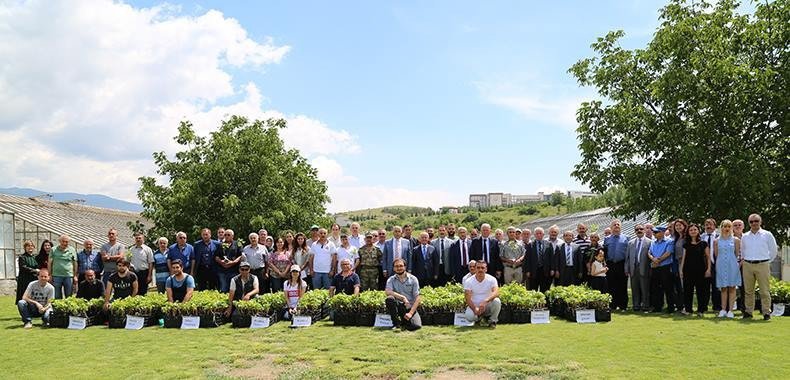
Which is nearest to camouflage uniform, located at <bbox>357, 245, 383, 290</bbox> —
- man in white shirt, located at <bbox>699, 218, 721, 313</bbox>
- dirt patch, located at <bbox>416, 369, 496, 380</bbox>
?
dirt patch, located at <bbox>416, 369, 496, 380</bbox>

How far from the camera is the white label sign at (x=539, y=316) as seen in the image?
11.0 meters

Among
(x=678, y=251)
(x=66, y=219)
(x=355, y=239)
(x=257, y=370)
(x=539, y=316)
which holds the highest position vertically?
(x=66, y=219)

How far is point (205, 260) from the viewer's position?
13.8 m

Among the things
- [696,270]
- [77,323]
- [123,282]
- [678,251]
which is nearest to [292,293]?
[123,282]

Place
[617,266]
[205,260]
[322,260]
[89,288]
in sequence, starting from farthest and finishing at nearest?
[205,260] < [322,260] < [617,266] < [89,288]

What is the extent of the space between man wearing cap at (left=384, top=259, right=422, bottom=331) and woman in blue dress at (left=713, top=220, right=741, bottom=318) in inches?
217

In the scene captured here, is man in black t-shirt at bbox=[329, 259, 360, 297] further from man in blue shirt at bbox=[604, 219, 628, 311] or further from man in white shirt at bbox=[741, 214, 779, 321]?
man in white shirt at bbox=[741, 214, 779, 321]

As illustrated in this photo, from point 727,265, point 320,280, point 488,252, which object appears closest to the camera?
point 727,265

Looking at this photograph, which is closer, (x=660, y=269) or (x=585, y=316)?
(x=585, y=316)

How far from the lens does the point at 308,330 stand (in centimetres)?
1069

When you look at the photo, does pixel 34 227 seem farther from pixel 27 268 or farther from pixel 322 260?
pixel 322 260

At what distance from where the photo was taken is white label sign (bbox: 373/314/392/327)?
35.8ft

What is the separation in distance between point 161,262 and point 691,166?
12904 millimetres

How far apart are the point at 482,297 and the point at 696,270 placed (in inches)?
169
